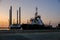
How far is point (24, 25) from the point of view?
48906 mm

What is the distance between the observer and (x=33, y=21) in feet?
172

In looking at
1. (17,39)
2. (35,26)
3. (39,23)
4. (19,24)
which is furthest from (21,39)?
(19,24)

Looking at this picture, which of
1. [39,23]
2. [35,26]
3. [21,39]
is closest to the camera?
[21,39]

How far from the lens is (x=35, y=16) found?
52.7 m

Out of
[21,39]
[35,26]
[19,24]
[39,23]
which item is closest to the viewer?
[21,39]

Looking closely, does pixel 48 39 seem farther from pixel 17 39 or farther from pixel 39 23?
pixel 39 23

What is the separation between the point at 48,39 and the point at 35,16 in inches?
1444

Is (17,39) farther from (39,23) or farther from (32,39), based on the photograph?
(39,23)

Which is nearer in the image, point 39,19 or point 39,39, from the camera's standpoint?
point 39,39

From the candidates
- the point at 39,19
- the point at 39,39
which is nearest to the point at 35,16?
the point at 39,19

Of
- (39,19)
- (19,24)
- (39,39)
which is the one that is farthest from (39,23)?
(39,39)

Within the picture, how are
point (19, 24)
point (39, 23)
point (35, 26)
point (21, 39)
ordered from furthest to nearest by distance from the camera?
point (19, 24) → point (39, 23) → point (35, 26) → point (21, 39)

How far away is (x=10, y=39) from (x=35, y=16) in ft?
122

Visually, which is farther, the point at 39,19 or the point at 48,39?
the point at 39,19
